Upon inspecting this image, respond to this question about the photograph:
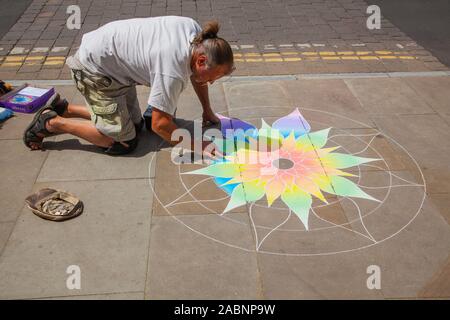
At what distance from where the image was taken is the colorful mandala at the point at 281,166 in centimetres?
347

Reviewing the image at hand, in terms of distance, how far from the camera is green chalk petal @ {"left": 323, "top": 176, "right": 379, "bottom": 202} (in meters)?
3.48

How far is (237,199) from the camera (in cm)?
342

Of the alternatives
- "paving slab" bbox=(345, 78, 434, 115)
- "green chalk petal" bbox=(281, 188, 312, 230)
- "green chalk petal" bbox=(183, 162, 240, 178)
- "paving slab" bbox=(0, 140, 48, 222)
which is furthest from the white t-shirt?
"paving slab" bbox=(345, 78, 434, 115)

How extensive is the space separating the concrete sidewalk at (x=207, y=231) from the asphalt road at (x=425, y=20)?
2.58 metres

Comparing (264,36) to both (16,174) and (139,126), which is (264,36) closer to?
(139,126)

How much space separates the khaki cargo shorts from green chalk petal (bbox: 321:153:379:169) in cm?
178

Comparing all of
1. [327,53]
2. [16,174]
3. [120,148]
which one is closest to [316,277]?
[120,148]

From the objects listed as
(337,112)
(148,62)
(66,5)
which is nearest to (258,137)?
(337,112)

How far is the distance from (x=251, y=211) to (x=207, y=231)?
40 cm

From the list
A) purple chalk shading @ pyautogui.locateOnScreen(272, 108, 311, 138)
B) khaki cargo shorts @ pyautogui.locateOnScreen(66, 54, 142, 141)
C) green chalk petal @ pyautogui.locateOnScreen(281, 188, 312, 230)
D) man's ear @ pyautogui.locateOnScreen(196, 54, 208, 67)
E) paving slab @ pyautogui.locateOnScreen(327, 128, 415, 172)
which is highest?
man's ear @ pyautogui.locateOnScreen(196, 54, 208, 67)

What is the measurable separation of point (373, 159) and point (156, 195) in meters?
1.95

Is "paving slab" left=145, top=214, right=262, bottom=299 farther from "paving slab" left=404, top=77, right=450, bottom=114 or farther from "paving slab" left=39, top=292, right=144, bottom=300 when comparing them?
"paving slab" left=404, top=77, right=450, bottom=114

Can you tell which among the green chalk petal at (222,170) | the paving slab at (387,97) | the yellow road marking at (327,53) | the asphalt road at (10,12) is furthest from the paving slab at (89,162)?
the asphalt road at (10,12)

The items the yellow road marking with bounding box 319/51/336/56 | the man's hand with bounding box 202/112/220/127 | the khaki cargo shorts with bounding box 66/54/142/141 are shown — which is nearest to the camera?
the khaki cargo shorts with bounding box 66/54/142/141
